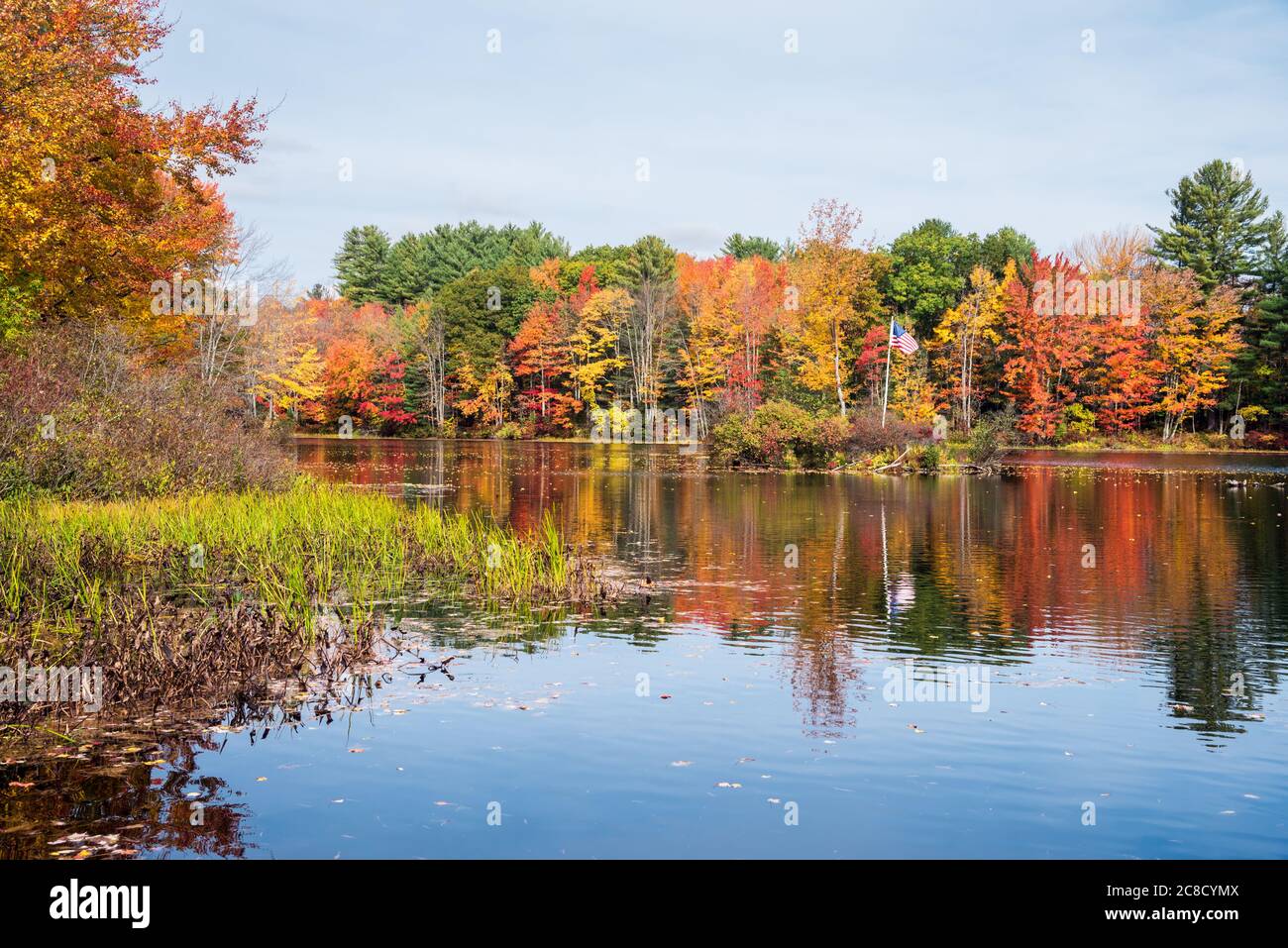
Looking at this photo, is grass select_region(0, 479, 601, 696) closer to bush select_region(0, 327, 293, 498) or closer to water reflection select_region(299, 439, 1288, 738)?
bush select_region(0, 327, 293, 498)

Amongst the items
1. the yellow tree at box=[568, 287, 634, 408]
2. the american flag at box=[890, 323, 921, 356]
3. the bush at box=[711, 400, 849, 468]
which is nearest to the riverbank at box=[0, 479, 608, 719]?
the american flag at box=[890, 323, 921, 356]

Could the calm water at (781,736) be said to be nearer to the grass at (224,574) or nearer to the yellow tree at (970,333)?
the grass at (224,574)

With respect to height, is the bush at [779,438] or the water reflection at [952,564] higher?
the bush at [779,438]

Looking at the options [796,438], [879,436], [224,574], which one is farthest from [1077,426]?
[224,574]

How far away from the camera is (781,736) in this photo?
9.32 meters

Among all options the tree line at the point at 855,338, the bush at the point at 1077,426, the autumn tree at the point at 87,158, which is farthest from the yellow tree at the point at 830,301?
the autumn tree at the point at 87,158

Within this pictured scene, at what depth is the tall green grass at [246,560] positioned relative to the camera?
12.2 m

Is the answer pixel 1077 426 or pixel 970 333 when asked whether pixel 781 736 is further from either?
pixel 1077 426

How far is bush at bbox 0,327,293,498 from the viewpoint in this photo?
18438 millimetres

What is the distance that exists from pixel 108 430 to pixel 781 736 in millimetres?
16079

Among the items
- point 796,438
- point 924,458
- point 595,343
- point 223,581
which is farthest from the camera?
point 595,343

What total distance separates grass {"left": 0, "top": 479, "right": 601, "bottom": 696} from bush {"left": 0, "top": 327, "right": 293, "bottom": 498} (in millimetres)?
997

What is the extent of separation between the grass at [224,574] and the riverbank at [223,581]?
0.03m
